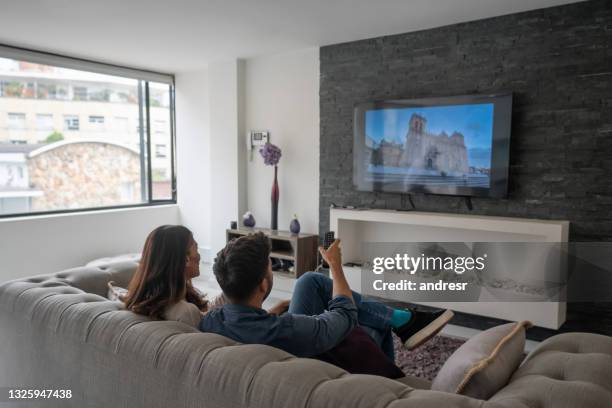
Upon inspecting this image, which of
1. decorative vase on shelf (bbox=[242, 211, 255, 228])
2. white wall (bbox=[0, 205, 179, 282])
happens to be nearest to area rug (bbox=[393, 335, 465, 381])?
decorative vase on shelf (bbox=[242, 211, 255, 228])

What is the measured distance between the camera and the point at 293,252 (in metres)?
4.39

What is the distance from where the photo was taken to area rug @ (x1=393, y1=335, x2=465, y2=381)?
8.91 ft

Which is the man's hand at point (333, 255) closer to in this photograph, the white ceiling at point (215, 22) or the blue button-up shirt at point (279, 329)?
the blue button-up shirt at point (279, 329)

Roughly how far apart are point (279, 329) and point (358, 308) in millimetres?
667

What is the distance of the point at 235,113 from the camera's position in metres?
4.96

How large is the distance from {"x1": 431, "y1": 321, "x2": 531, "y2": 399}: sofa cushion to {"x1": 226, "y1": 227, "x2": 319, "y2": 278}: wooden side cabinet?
3052 mm

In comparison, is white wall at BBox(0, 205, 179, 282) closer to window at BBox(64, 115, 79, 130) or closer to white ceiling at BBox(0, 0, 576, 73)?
window at BBox(64, 115, 79, 130)

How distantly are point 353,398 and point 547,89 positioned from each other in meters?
3.05

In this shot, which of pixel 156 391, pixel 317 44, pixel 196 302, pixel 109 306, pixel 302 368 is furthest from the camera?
pixel 317 44

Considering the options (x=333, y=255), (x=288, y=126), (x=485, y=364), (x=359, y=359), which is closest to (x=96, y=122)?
(x=288, y=126)

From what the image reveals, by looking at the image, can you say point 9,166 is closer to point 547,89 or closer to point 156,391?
point 156,391

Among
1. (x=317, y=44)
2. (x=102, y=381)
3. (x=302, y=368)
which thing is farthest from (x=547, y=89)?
(x=102, y=381)

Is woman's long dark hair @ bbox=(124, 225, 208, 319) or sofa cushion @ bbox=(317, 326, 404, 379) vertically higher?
woman's long dark hair @ bbox=(124, 225, 208, 319)

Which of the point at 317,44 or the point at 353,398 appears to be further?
the point at 317,44
